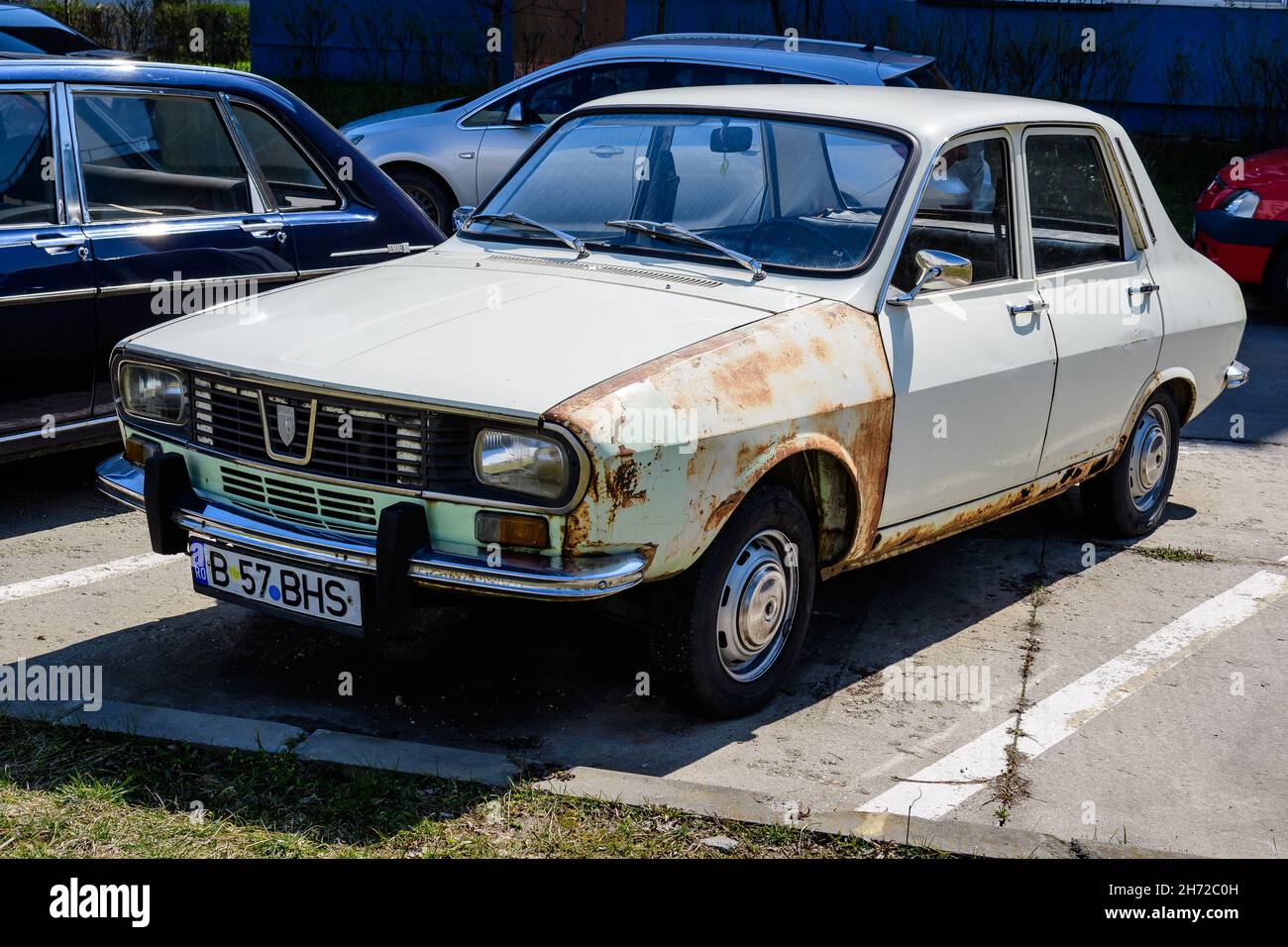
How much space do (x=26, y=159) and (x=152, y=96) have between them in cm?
65

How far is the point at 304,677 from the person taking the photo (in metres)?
4.48

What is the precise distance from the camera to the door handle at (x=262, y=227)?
6238mm

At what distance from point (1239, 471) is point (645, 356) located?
4525 mm

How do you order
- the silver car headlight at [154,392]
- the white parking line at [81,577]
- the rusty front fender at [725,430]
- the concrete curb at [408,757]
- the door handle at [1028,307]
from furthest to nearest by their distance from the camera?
the white parking line at [81,577]
the door handle at [1028,307]
the silver car headlight at [154,392]
the concrete curb at [408,757]
the rusty front fender at [725,430]

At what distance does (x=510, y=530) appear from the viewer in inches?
146

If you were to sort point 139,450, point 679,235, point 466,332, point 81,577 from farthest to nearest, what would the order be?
point 81,577 → point 679,235 → point 139,450 → point 466,332

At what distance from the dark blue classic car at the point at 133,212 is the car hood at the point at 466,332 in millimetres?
1337

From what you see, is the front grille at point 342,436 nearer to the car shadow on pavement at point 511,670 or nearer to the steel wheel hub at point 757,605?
the car shadow on pavement at point 511,670

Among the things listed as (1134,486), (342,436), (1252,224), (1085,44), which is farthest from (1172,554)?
(1085,44)

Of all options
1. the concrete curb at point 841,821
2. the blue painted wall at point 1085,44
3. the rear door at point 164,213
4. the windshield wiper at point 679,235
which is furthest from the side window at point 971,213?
the blue painted wall at point 1085,44

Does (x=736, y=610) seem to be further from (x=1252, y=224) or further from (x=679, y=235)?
(x=1252, y=224)

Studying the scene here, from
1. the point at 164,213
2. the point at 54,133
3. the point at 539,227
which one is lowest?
the point at 164,213

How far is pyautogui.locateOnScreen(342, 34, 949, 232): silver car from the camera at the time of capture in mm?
9961
